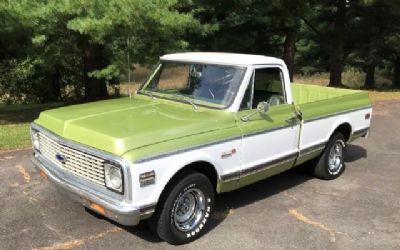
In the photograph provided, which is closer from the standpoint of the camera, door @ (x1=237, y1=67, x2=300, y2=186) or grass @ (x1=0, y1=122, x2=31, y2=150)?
door @ (x1=237, y1=67, x2=300, y2=186)

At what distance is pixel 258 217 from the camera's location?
5957 millimetres

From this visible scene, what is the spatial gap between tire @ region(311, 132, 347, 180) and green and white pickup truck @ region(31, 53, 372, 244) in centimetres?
18

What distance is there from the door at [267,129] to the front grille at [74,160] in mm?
1696

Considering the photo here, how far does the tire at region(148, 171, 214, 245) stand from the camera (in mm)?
4934

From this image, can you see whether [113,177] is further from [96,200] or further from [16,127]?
[16,127]

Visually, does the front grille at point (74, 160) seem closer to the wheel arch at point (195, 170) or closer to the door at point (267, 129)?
the wheel arch at point (195, 170)

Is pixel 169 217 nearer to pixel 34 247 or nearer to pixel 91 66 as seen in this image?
pixel 34 247

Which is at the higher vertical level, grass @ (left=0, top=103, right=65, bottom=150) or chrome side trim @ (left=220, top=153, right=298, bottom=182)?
chrome side trim @ (left=220, top=153, right=298, bottom=182)

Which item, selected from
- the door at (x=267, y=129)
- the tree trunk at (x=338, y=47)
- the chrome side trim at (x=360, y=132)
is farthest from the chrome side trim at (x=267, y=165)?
the tree trunk at (x=338, y=47)

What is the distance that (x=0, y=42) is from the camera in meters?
12.3

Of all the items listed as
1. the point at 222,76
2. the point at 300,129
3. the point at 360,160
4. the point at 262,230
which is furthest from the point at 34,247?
the point at 360,160

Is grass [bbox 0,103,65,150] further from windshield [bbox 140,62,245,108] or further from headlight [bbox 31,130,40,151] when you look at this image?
windshield [bbox 140,62,245,108]

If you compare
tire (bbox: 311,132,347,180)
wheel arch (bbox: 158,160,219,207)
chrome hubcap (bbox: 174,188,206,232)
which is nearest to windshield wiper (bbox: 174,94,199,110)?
wheel arch (bbox: 158,160,219,207)

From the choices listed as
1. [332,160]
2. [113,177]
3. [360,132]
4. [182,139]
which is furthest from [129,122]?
[360,132]
